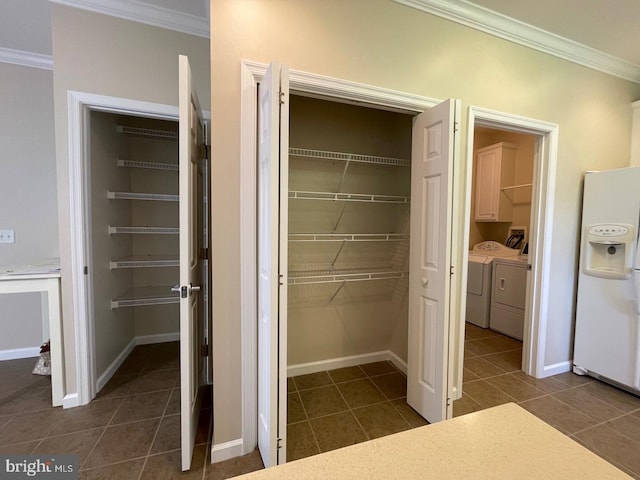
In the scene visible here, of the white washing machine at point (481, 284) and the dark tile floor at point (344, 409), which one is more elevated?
the white washing machine at point (481, 284)

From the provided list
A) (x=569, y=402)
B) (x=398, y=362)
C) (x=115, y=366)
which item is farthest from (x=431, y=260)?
(x=115, y=366)

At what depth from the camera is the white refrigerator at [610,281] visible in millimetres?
2148

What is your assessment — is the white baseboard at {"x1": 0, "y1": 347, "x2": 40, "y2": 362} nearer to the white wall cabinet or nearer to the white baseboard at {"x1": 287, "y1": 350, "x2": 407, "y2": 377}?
the white baseboard at {"x1": 287, "y1": 350, "x2": 407, "y2": 377}

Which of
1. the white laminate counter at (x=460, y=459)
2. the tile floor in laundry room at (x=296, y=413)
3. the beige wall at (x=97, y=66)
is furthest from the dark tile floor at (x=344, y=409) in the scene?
the beige wall at (x=97, y=66)

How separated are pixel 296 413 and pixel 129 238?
2.28 m

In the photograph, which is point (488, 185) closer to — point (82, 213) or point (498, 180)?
point (498, 180)

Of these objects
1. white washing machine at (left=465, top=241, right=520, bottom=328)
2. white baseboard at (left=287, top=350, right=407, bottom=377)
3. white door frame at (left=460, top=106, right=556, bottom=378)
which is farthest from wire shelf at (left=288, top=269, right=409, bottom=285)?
white washing machine at (left=465, top=241, right=520, bottom=328)

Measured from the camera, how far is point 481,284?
3598 mm

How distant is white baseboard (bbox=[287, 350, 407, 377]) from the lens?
2.49 metres

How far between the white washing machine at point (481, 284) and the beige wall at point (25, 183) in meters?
4.53

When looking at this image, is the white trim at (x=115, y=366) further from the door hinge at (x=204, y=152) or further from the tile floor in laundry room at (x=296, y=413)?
the door hinge at (x=204, y=152)

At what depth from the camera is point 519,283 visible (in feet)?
10.5

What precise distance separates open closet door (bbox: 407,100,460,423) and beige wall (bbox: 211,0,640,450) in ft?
1.14

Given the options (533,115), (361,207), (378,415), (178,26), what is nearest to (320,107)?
(361,207)
